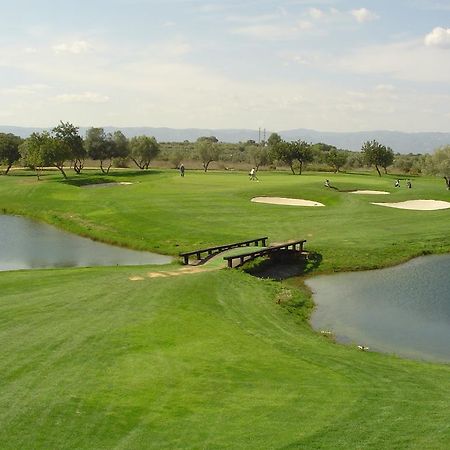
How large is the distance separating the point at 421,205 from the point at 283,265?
95.9ft

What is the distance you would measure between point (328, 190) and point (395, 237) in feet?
75.3

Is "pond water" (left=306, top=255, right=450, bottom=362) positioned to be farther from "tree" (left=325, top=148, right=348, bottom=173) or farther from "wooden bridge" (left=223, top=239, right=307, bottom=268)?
"tree" (left=325, top=148, right=348, bottom=173)

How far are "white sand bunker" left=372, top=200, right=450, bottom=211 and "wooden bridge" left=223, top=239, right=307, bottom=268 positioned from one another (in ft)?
74.0

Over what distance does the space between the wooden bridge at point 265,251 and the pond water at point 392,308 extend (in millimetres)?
4236

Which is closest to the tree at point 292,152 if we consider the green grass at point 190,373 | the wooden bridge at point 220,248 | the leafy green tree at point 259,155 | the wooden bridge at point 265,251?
the leafy green tree at point 259,155

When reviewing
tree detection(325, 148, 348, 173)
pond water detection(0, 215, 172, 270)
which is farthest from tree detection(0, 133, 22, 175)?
tree detection(325, 148, 348, 173)

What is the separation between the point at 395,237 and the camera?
155 feet

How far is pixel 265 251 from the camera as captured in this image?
1569 inches

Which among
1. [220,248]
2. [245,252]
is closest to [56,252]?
[220,248]

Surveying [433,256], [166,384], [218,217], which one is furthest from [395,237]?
[166,384]

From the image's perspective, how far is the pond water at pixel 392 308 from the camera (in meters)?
25.1

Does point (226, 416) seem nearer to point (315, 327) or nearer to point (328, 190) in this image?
point (315, 327)

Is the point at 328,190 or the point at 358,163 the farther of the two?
the point at 358,163

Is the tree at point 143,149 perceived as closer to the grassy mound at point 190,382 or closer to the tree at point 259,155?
the tree at point 259,155
